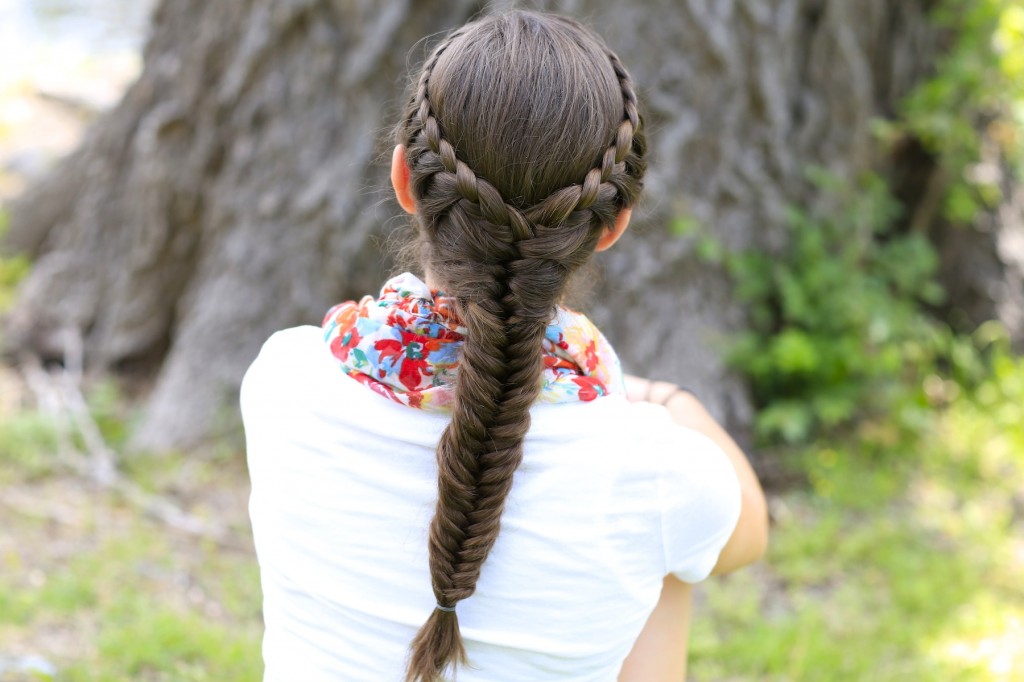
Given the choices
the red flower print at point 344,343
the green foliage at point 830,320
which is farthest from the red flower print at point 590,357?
the green foliage at point 830,320

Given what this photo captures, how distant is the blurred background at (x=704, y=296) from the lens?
269 centimetres

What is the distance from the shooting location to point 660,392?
172 cm

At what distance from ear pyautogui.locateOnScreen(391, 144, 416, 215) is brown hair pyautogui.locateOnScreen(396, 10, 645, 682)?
6.1 inches

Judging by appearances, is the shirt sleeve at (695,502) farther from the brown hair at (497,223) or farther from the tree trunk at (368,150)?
the tree trunk at (368,150)

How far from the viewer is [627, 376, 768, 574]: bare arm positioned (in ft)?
4.94

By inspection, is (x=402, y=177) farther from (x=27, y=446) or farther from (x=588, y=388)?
(x=27, y=446)

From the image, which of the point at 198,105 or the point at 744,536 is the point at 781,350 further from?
the point at 198,105

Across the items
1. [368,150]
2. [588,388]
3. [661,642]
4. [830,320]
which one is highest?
[588,388]

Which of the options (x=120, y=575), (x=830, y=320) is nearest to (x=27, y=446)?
(x=120, y=575)

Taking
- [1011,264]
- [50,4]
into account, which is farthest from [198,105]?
[50,4]

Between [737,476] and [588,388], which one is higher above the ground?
[588,388]

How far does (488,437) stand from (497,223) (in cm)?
28

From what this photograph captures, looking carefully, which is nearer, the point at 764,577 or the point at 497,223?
the point at 497,223

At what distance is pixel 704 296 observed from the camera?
10.5 feet
